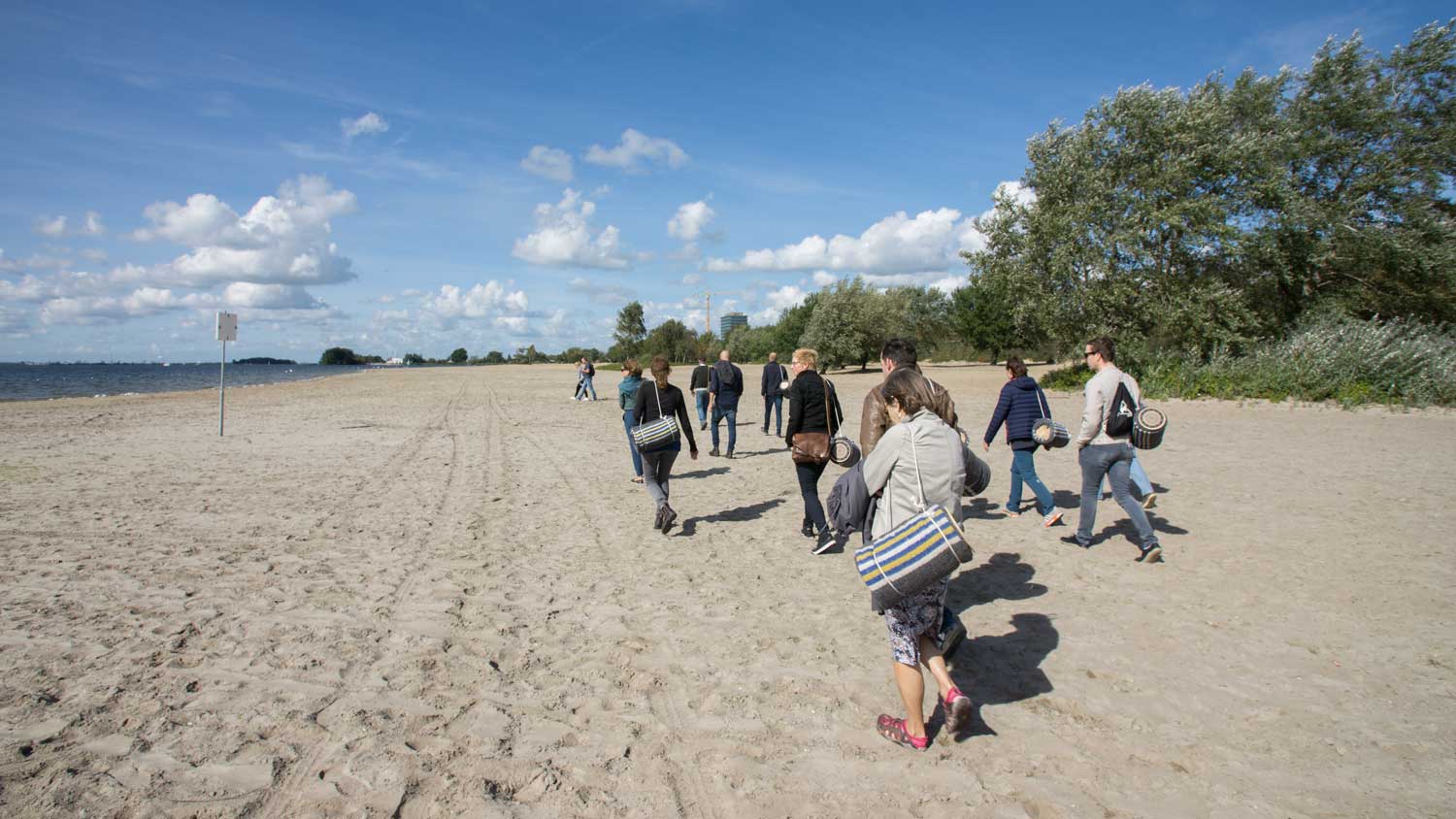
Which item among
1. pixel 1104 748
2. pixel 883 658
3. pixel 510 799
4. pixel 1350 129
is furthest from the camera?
pixel 1350 129

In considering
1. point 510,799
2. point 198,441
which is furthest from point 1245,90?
point 198,441

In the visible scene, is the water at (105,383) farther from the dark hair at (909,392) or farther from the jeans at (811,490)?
the dark hair at (909,392)

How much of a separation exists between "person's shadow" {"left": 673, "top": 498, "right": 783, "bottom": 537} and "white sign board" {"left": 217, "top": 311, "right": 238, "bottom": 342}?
578 inches

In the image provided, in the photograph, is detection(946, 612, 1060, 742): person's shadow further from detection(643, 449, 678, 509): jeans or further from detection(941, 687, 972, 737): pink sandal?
detection(643, 449, 678, 509): jeans

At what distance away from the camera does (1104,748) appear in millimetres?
3639

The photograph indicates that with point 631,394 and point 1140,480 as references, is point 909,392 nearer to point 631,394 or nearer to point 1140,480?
point 1140,480

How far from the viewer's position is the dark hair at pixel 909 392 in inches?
142

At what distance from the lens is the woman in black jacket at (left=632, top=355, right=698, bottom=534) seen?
754 centimetres

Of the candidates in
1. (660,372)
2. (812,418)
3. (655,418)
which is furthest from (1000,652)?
(660,372)

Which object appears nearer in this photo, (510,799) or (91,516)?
(510,799)

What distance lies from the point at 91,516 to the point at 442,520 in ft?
13.0

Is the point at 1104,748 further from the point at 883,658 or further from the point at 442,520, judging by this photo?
the point at 442,520

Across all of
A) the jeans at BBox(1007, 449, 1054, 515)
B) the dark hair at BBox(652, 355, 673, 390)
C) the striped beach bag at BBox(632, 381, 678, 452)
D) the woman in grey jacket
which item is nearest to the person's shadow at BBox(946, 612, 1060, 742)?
the woman in grey jacket

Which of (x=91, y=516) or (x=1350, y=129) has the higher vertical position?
(x=1350, y=129)
